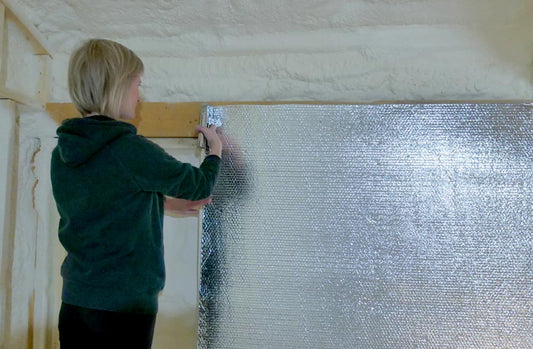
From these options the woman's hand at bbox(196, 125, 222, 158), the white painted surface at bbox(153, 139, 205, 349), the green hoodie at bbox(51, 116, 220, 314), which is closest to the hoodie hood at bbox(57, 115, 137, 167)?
the green hoodie at bbox(51, 116, 220, 314)

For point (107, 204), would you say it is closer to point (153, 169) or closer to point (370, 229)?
point (153, 169)

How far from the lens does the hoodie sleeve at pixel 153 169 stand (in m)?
0.79

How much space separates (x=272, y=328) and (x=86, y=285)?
0.46 m

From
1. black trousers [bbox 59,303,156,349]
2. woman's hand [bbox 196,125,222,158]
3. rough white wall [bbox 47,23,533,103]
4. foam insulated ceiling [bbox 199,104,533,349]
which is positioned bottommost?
black trousers [bbox 59,303,156,349]

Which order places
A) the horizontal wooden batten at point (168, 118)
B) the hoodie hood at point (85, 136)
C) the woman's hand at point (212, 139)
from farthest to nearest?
1. the horizontal wooden batten at point (168, 118)
2. the woman's hand at point (212, 139)
3. the hoodie hood at point (85, 136)

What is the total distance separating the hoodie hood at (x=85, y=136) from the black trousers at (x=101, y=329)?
0.94 ft

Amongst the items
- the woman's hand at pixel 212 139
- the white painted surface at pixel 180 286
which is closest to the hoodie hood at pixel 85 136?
the woman's hand at pixel 212 139

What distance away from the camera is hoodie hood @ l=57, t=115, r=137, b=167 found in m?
0.78

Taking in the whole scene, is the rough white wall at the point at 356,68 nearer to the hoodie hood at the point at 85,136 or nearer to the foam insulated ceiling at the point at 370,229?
the foam insulated ceiling at the point at 370,229

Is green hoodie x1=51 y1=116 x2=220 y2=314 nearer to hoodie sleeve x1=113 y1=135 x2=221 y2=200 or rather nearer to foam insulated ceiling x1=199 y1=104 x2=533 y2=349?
hoodie sleeve x1=113 y1=135 x2=221 y2=200

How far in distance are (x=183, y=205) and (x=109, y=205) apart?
0.96 ft

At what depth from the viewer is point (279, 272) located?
3.41 ft

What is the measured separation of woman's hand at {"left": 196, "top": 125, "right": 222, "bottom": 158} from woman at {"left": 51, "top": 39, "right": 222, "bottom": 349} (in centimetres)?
15

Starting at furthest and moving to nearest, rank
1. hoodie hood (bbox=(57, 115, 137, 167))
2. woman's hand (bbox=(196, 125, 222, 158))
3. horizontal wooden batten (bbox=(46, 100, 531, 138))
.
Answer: horizontal wooden batten (bbox=(46, 100, 531, 138))
woman's hand (bbox=(196, 125, 222, 158))
hoodie hood (bbox=(57, 115, 137, 167))
